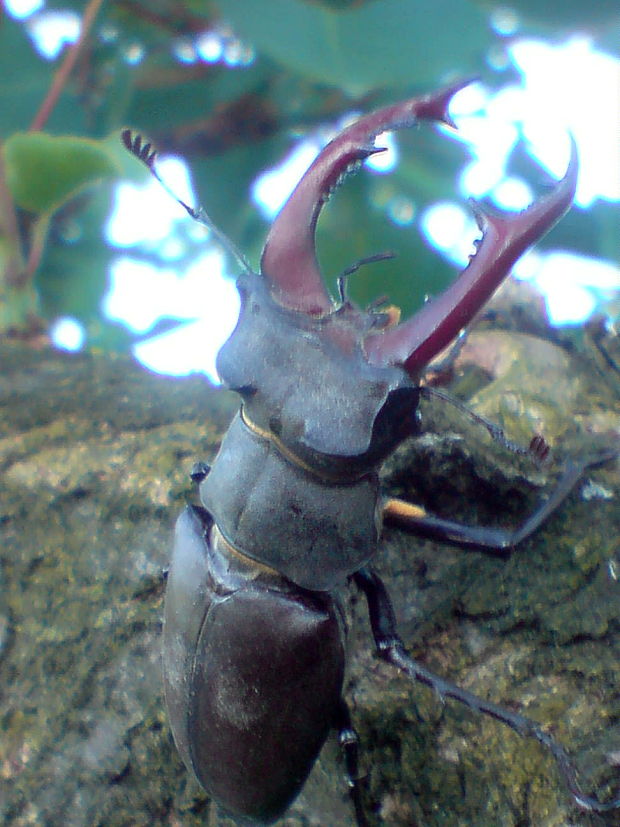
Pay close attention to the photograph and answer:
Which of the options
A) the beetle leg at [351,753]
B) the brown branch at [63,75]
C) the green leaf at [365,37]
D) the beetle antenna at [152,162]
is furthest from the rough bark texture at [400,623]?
the brown branch at [63,75]

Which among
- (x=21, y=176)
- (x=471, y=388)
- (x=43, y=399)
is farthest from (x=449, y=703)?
→ (x=21, y=176)

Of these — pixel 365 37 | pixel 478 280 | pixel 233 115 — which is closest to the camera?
pixel 478 280

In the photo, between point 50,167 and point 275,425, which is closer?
point 275,425

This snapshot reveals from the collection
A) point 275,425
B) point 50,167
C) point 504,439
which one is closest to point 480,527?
point 504,439

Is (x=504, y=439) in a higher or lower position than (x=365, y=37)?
lower

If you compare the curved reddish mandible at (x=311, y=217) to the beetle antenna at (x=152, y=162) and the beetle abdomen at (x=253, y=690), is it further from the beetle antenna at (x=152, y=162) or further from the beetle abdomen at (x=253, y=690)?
the beetle abdomen at (x=253, y=690)

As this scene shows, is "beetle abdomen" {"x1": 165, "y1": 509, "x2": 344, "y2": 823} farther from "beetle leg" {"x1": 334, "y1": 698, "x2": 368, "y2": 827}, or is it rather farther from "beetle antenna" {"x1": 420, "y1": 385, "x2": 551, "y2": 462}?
"beetle antenna" {"x1": 420, "y1": 385, "x2": 551, "y2": 462}

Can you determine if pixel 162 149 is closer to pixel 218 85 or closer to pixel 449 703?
pixel 218 85

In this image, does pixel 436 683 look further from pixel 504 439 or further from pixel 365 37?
pixel 365 37
